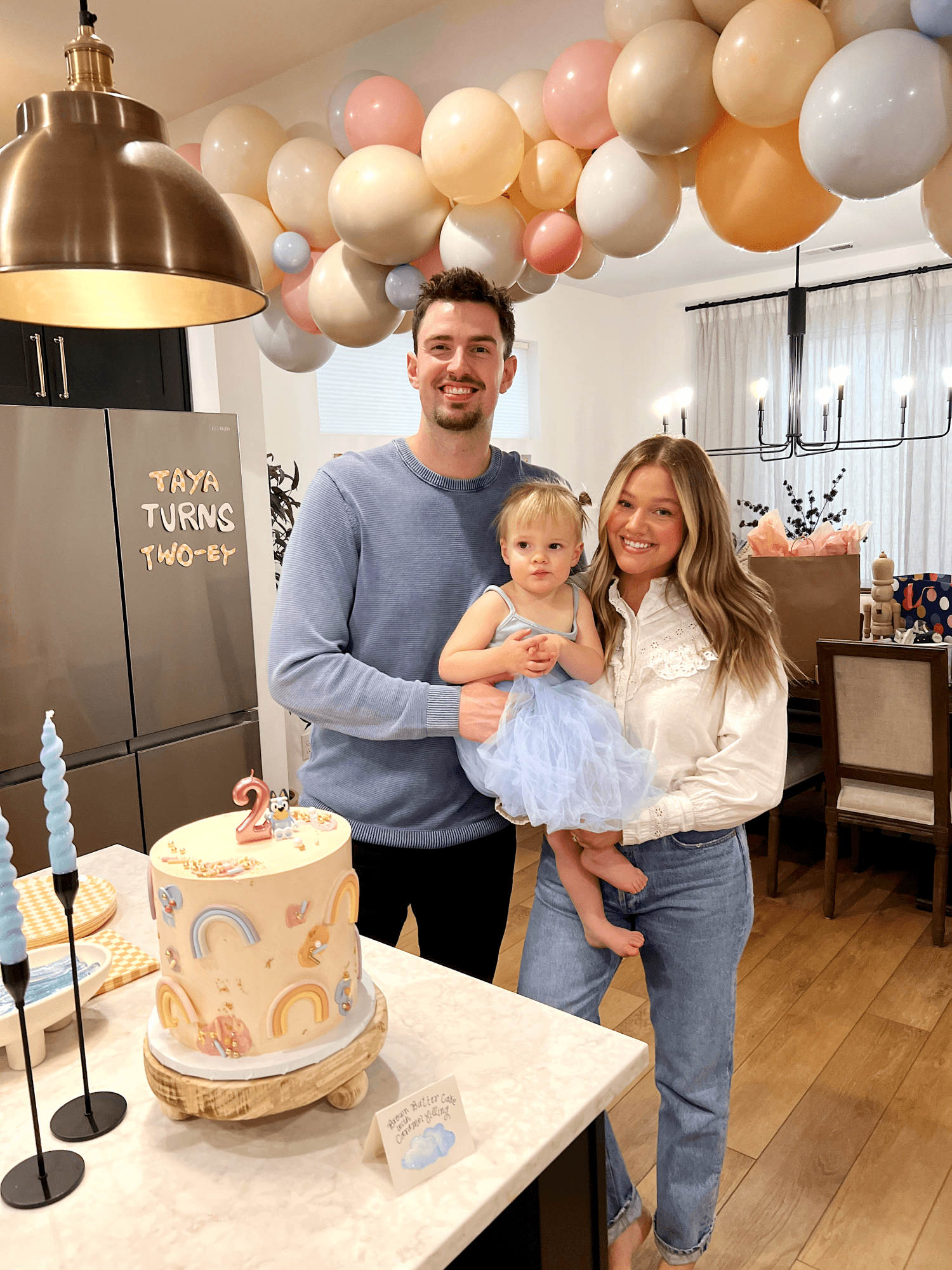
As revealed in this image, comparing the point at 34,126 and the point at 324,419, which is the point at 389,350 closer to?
the point at 324,419

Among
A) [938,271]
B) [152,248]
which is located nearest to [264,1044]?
[152,248]

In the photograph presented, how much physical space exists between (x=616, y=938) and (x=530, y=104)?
167cm

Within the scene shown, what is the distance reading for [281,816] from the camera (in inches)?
37.2

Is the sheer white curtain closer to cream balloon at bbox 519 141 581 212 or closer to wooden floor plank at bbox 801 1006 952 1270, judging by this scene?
wooden floor plank at bbox 801 1006 952 1270

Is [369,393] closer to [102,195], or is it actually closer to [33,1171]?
[102,195]

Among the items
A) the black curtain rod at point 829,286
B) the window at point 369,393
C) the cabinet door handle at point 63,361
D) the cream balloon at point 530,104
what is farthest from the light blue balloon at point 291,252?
the black curtain rod at point 829,286

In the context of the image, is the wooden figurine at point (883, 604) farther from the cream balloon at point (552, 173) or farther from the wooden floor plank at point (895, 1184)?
the cream balloon at point (552, 173)

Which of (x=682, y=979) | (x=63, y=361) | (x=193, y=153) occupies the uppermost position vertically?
(x=193, y=153)

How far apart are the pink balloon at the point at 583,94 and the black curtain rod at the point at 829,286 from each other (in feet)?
13.0

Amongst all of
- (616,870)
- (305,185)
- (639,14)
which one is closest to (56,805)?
(616,870)

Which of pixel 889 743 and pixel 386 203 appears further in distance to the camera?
pixel 889 743

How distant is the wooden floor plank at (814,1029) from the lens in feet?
7.07

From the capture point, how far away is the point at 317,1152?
864 mm

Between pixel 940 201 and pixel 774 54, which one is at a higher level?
pixel 774 54
